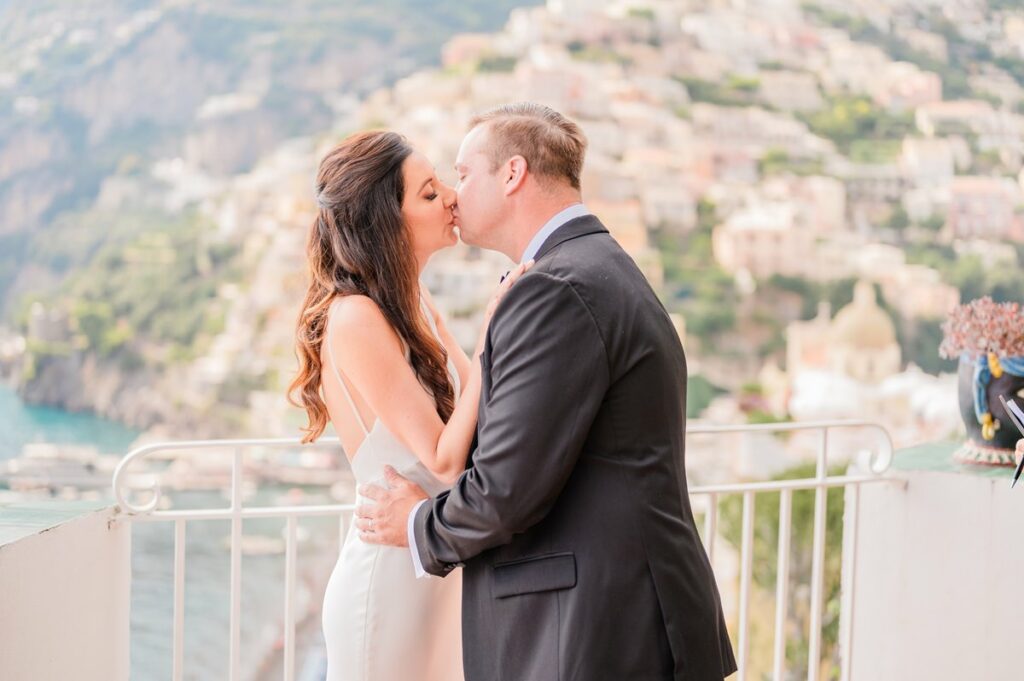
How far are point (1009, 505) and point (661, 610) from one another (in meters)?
1.26

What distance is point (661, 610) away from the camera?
1261 millimetres

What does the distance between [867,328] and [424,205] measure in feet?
133

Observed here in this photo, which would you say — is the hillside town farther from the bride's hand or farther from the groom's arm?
the groom's arm

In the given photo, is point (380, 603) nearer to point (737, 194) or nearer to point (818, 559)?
point (818, 559)

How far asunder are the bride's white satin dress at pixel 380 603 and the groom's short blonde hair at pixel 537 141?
0.35 m

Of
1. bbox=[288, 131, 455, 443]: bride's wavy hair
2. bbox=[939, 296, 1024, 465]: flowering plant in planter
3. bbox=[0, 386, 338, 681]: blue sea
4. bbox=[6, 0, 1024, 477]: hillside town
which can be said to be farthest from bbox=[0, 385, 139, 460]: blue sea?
bbox=[288, 131, 455, 443]: bride's wavy hair

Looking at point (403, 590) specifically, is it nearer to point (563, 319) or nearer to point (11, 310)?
point (563, 319)

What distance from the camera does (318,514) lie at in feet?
6.53

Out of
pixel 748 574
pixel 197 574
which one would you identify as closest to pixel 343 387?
pixel 748 574

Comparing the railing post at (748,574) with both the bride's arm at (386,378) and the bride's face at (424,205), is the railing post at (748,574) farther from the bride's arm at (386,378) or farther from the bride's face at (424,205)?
the bride's face at (424,205)

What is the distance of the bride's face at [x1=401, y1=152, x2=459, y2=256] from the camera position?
1591 millimetres

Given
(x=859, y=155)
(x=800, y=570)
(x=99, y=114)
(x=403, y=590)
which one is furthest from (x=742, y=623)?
(x=99, y=114)

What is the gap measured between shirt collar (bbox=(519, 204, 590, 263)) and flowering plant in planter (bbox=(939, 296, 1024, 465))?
1256 mm

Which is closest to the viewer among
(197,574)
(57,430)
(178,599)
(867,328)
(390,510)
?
(390,510)
